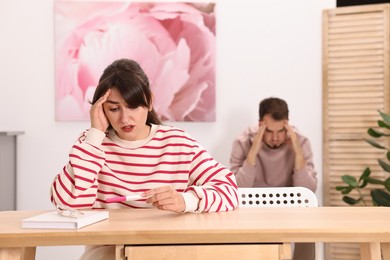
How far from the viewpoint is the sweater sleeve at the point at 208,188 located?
1.76 meters

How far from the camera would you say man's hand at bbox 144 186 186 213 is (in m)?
1.66

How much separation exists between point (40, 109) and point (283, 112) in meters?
1.56

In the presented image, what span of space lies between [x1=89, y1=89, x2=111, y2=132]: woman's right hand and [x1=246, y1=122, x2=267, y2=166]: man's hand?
1.74 meters

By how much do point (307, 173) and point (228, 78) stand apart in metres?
0.84

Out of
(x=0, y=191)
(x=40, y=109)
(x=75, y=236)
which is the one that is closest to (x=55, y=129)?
(x=40, y=109)

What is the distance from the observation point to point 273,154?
3.68m

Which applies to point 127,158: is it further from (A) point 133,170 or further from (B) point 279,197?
(B) point 279,197

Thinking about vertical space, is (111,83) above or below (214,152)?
above

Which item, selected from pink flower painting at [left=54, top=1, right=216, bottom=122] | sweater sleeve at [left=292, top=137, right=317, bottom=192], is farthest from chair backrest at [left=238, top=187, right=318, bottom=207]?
pink flower painting at [left=54, top=1, right=216, bottom=122]

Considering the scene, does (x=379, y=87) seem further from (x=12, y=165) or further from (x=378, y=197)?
(x=12, y=165)

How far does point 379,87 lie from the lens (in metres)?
3.79

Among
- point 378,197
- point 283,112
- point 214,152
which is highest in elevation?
point 283,112

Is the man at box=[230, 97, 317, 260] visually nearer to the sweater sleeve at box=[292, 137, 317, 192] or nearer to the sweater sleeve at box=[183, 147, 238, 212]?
the sweater sleeve at box=[292, 137, 317, 192]

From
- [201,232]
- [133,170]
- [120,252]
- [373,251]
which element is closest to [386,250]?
[373,251]
